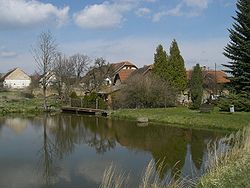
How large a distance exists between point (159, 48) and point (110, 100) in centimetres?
884

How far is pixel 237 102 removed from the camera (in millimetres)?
30891

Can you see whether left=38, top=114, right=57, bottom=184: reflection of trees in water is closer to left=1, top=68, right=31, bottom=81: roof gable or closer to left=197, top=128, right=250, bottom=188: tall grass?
left=197, top=128, right=250, bottom=188: tall grass

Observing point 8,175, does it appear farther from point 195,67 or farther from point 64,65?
point 64,65

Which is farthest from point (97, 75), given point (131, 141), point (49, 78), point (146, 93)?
point (131, 141)

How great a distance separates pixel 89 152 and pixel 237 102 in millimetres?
16156

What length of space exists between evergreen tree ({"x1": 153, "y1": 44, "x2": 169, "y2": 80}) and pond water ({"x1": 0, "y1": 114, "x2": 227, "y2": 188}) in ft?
46.1

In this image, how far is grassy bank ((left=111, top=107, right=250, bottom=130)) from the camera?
2573cm

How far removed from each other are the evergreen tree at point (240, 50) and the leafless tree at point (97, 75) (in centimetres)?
2464

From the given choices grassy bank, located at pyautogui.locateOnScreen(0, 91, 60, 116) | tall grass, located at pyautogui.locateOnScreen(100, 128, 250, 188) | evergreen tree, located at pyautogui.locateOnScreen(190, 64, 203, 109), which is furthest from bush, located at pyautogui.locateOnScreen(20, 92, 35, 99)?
tall grass, located at pyautogui.locateOnScreen(100, 128, 250, 188)

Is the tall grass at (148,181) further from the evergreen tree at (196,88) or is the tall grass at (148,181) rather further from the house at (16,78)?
the house at (16,78)

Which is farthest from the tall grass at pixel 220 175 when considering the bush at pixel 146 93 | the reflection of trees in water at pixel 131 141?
the bush at pixel 146 93

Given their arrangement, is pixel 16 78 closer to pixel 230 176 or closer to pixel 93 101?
pixel 93 101

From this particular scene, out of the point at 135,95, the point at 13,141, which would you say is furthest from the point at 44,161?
the point at 135,95

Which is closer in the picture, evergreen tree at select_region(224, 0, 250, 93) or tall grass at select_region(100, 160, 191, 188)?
tall grass at select_region(100, 160, 191, 188)
